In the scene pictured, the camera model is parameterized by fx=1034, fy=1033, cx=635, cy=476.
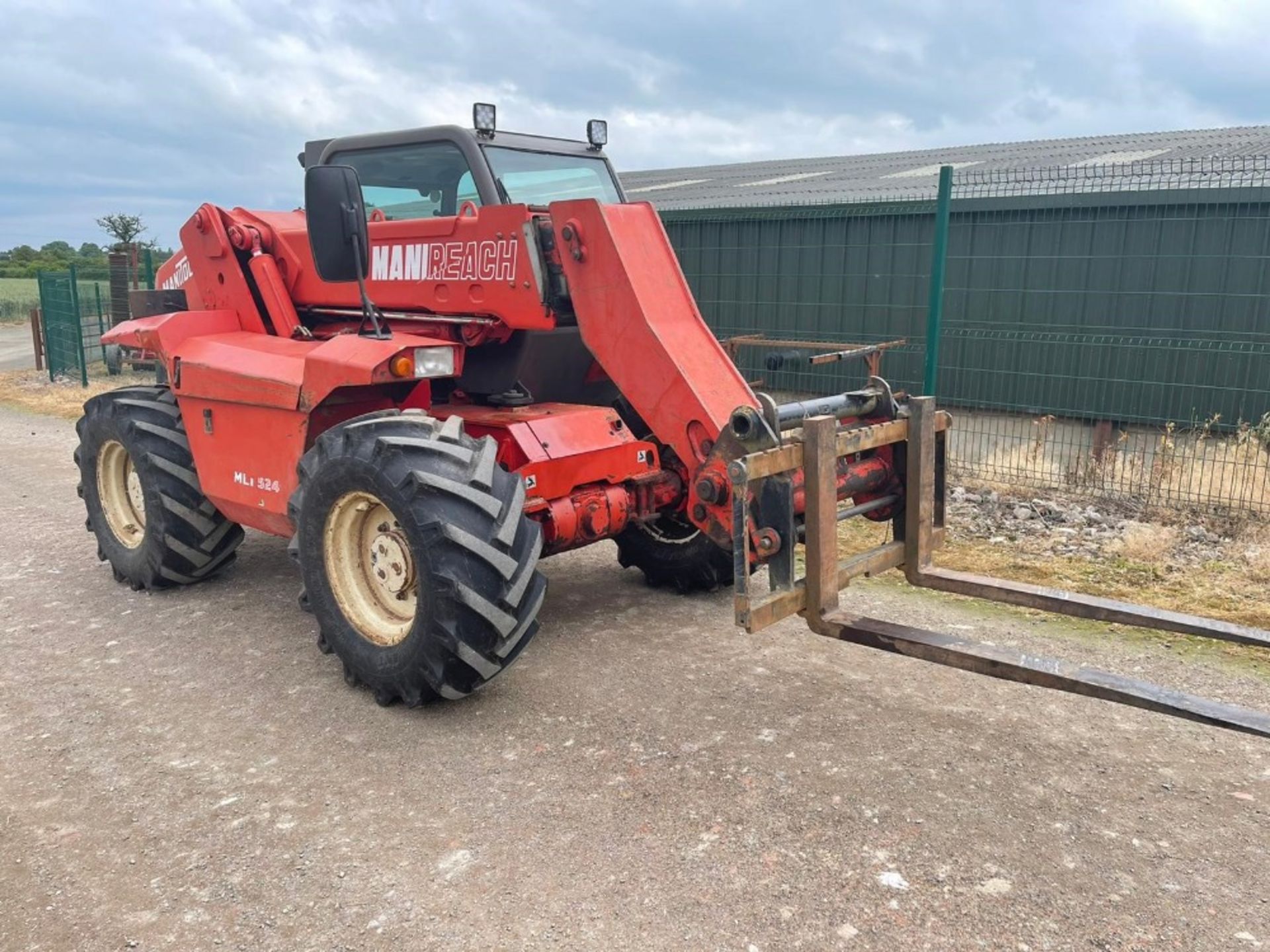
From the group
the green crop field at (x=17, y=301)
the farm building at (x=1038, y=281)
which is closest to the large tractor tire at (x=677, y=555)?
the farm building at (x=1038, y=281)

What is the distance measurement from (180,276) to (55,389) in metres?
11.0

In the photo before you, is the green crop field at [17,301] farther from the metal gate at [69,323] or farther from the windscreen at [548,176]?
the windscreen at [548,176]

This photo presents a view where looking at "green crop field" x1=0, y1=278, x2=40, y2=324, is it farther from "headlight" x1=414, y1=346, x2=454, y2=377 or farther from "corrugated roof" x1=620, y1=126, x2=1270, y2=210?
"headlight" x1=414, y1=346, x2=454, y2=377

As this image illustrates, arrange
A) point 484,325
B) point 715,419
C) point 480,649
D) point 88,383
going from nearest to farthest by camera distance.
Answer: point 480,649 → point 715,419 → point 484,325 → point 88,383

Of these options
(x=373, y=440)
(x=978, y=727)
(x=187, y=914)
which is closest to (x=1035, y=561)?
(x=978, y=727)

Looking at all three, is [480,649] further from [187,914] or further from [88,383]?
[88,383]

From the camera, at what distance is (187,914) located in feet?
9.77

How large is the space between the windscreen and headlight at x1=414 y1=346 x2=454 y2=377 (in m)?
0.79

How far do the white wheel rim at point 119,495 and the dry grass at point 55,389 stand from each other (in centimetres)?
752

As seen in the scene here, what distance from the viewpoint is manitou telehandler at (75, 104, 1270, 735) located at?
3.77 metres

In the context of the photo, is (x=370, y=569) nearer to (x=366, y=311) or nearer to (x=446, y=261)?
(x=366, y=311)

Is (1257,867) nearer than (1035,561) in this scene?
Yes

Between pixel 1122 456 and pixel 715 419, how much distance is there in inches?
195

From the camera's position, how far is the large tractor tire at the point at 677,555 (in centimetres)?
554
